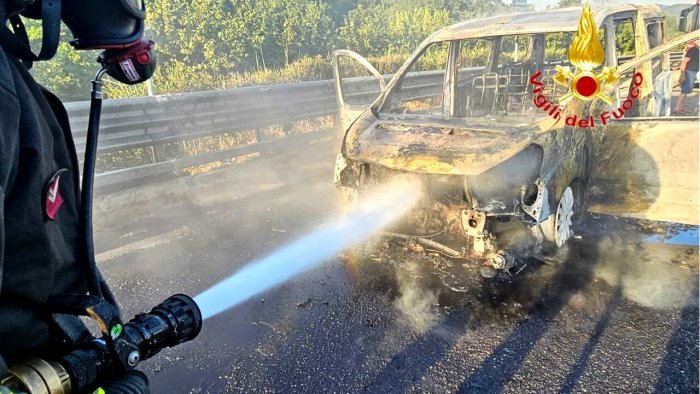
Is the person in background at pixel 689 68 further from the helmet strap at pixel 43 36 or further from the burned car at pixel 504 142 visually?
the helmet strap at pixel 43 36

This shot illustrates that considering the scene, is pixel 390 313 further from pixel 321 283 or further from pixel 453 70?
pixel 453 70

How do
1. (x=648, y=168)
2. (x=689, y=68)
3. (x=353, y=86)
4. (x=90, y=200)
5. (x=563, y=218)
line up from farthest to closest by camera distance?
(x=353, y=86) → (x=689, y=68) → (x=648, y=168) → (x=563, y=218) → (x=90, y=200)

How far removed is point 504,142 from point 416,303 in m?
1.44

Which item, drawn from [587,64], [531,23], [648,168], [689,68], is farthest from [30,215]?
[689,68]

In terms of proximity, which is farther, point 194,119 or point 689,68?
point 689,68

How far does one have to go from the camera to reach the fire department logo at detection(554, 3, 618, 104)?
4.11 meters

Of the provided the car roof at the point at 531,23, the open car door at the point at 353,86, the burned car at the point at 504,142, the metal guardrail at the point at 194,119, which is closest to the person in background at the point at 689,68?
the burned car at the point at 504,142

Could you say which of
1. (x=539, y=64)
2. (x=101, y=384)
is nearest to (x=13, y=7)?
(x=101, y=384)

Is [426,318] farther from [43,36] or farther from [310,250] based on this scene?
[43,36]

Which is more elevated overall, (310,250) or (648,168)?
(648,168)

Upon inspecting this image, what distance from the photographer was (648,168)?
424cm

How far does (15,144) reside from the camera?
3.05 ft

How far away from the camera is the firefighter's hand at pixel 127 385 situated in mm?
1107

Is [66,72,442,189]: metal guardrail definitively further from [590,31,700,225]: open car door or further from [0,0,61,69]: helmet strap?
[590,31,700,225]: open car door
